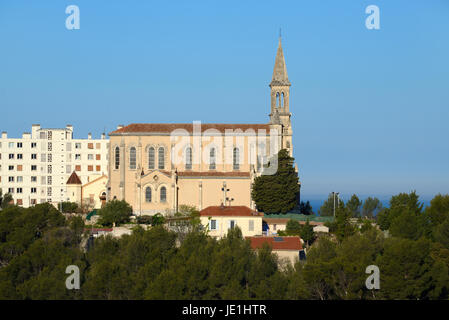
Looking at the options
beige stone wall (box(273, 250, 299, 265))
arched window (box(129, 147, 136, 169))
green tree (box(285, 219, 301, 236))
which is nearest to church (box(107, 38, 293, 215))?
arched window (box(129, 147, 136, 169))

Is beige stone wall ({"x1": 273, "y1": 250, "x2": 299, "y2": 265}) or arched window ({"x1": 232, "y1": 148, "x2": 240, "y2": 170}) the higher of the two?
arched window ({"x1": 232, "y1": 148, "x2": 240, "y2": 170})

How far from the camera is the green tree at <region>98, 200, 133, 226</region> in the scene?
72438 millimetres

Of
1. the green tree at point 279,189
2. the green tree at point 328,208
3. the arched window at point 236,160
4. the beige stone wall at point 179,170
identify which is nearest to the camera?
the green tree at point 279,189

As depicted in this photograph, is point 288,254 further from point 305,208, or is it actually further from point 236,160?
point 305,208

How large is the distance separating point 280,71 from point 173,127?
1396 cm

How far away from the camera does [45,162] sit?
353ft

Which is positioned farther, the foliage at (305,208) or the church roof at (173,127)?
the foliage at (305,208)

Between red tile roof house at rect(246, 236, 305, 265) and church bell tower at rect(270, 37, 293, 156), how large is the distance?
2427 cm

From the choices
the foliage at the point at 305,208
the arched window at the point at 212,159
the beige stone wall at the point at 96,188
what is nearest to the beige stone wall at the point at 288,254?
the arched window at the point at 212,159

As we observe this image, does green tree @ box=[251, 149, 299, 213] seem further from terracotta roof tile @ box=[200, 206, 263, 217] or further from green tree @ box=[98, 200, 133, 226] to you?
green tree @ box=[98, 200, 133, 226]

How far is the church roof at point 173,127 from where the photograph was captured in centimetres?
8294

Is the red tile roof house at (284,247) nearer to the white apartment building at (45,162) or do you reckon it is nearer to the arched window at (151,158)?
the arched window at (151,158)

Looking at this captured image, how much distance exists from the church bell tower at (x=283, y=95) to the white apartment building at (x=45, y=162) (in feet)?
100
